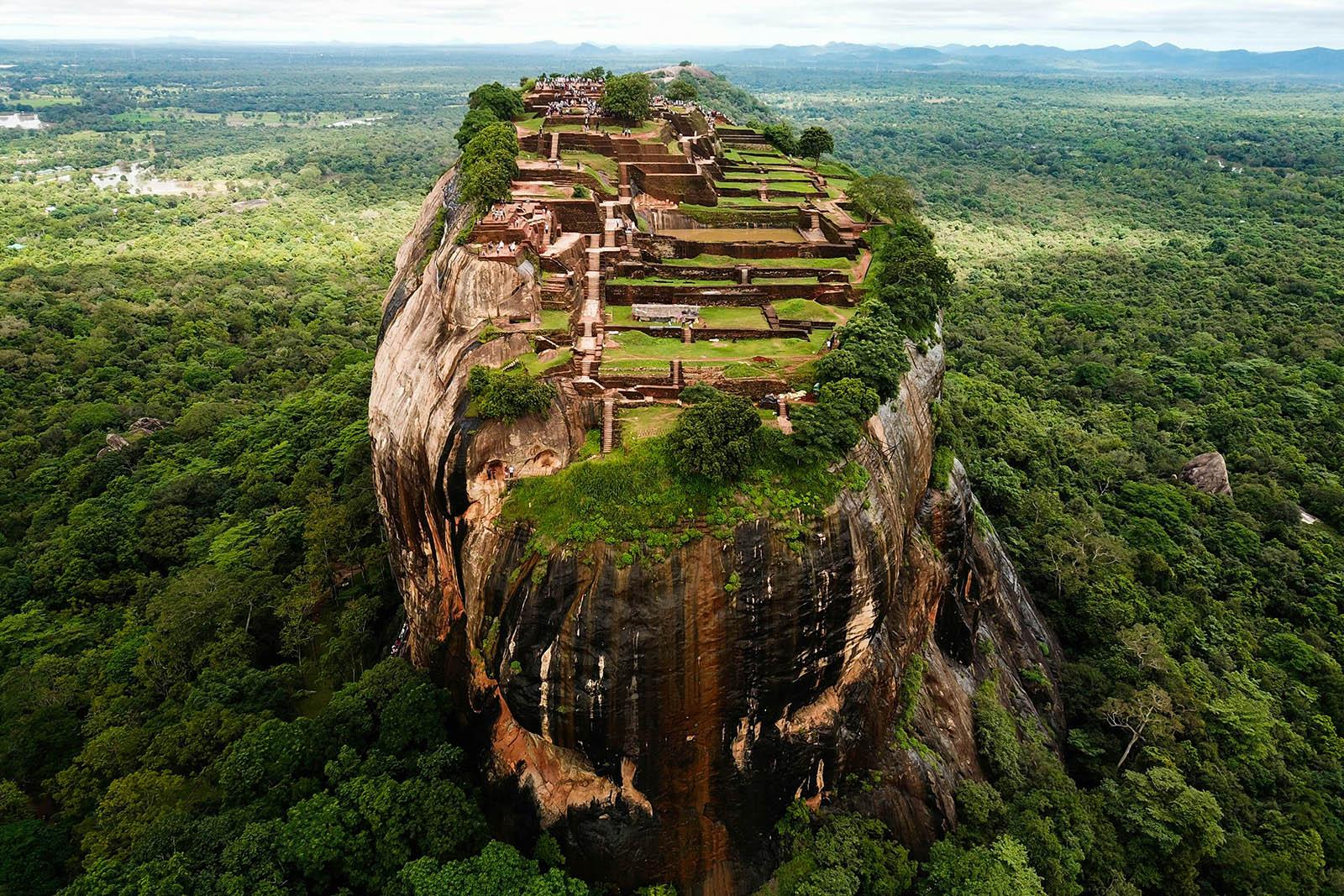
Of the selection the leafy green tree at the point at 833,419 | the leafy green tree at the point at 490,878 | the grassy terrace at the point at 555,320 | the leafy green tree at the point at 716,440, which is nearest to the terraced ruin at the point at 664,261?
the grassy terrace at the point at 555,320

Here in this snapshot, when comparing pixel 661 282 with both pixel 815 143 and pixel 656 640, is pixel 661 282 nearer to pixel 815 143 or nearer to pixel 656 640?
pixel 656 640

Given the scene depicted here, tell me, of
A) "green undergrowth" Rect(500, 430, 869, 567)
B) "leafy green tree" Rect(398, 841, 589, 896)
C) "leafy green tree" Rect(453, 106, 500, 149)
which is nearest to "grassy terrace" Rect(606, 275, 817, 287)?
"green undergrowth" Rect(500, 430, 869, 567)

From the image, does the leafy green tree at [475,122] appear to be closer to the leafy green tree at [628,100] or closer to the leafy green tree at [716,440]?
the leafy green tree at [628,100]

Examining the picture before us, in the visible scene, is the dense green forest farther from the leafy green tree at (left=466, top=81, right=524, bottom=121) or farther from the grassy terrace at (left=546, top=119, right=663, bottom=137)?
the grassy terrace at (left=546, top=119, right=663, bottom=137)

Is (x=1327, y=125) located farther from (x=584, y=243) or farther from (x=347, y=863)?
(x=347, y=863)

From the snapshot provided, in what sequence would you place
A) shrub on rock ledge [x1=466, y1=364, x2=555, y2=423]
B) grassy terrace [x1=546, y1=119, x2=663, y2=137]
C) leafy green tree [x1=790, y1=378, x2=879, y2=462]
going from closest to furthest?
1. shrub on rock ledge [x1=466, y1=364, x2=555, y2=423]
2. leafy green tree [x1=790, y1=378, x2=879, y2=462]
3. grassy terrace [x1=546, y1=119, x2=663, y2=137]

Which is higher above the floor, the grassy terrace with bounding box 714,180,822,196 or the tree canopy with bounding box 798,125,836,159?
the tree canopy with bounding box 798,125,836,159
